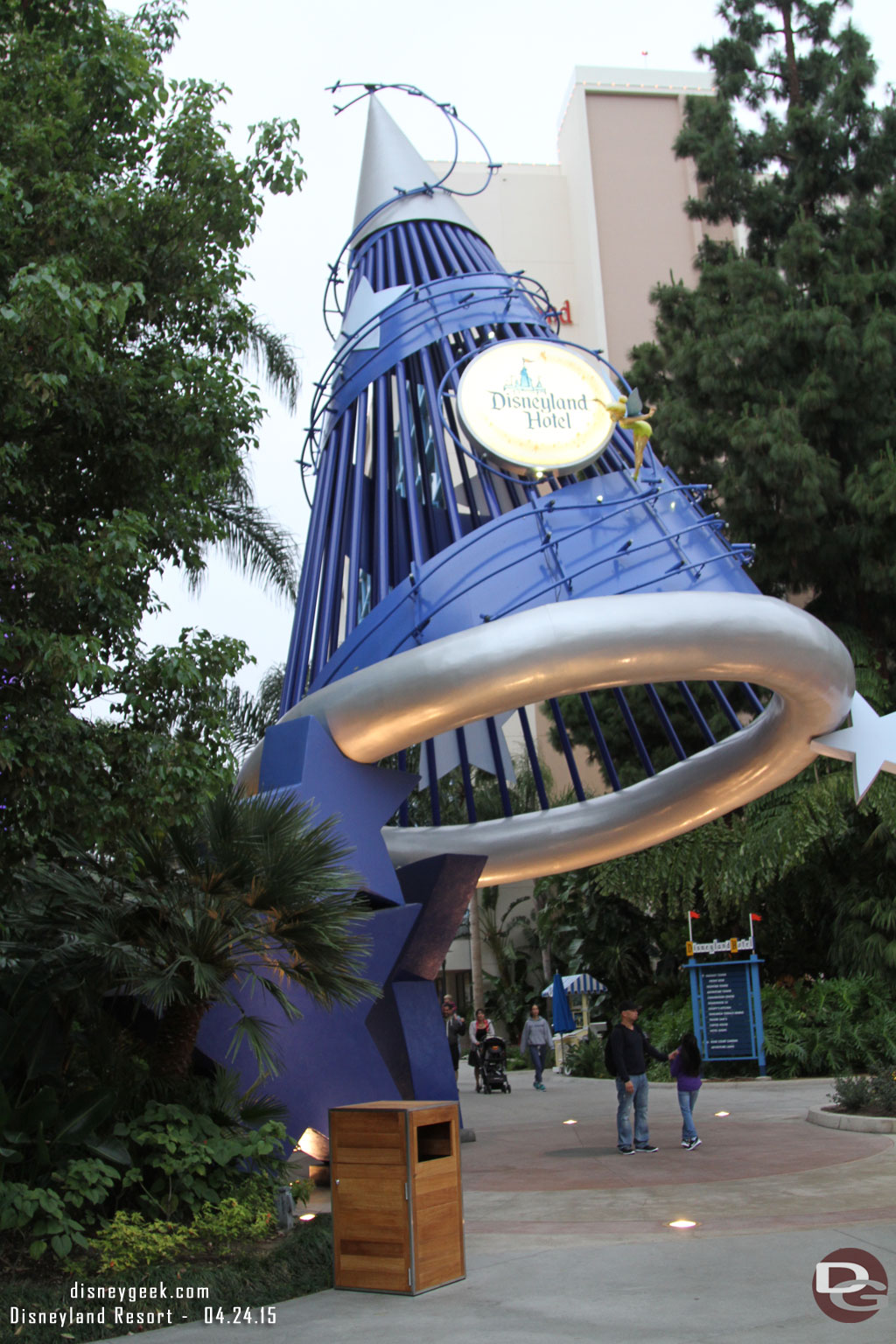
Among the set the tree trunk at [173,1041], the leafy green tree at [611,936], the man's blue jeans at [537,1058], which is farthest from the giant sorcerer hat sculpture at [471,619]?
the leafy green tree at [611,936]

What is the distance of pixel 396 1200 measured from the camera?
23.5ft

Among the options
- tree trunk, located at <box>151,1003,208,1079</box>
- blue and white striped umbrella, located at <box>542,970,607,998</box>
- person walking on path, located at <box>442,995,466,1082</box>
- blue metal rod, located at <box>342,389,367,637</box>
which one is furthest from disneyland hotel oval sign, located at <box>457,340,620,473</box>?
blue and white striped umbrella, located at <box>542,970,607,998</box>

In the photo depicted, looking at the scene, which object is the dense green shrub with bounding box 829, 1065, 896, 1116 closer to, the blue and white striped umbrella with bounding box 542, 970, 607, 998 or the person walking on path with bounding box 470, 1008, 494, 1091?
the person walking on path with bounding box 470, 1008, 494, 1091

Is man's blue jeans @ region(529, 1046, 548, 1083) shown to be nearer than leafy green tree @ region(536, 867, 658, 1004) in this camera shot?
Yes

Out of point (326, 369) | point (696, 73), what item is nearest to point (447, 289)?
point (326, 369)

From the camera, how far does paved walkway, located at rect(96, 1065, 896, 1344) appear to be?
6.31 meters

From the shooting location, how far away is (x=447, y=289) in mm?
16016

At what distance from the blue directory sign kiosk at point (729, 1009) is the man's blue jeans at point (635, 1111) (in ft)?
26.1

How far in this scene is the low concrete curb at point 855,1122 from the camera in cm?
1359

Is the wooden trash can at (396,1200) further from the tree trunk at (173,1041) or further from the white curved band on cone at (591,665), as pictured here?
the white curved band on cone at (591,665)

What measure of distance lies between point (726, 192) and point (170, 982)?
25757 mm

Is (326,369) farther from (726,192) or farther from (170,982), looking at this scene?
(726,192)

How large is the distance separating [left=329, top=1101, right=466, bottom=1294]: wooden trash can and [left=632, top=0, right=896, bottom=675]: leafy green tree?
60.9 feet

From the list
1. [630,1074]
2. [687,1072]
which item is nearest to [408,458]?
[630,1074]
